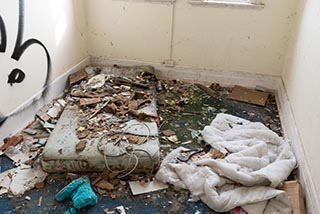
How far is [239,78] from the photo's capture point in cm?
343

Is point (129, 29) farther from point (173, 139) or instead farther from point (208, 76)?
point (173, 139)

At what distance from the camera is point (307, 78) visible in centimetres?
235

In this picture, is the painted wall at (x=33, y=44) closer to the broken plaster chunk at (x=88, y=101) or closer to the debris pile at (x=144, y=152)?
the debris pile at (x=144, y=152)

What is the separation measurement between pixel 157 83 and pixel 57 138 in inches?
57.1

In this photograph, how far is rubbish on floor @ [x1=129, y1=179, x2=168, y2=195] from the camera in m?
2.04

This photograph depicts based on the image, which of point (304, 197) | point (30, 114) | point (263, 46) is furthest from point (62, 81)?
point (304, 197)

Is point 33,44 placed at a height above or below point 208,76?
above

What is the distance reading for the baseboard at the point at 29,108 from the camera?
7.97ft

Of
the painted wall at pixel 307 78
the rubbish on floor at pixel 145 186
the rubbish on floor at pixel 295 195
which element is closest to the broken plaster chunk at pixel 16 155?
the rubbish on floor at pixel 145 186

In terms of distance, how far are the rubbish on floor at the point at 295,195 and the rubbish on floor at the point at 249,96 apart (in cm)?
125

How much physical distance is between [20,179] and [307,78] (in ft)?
7.34

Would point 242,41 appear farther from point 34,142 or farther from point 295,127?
point 34,142

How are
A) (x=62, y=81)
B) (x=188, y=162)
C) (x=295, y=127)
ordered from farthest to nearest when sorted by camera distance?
(x=62, y=81) → (x=295, y=127) → (x=188, y=162)

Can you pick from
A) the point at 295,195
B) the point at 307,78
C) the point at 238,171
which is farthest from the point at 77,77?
the point at 295,195
